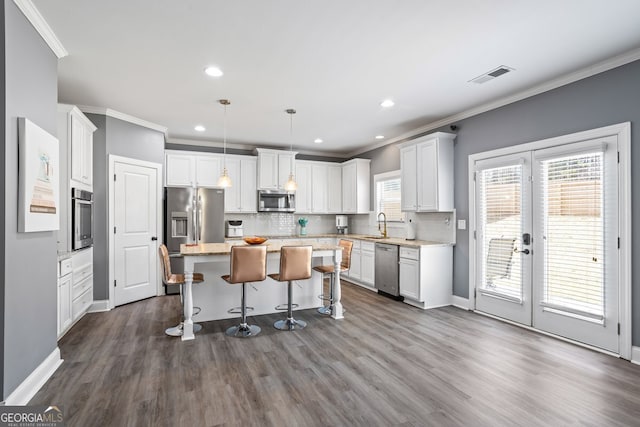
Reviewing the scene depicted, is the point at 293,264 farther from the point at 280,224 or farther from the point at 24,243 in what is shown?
the point at 280,224

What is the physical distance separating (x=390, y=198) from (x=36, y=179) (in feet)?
17.2

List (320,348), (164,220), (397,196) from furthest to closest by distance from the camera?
(397,196)
(164,220)
(320,348)

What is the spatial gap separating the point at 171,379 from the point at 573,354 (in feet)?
11.7

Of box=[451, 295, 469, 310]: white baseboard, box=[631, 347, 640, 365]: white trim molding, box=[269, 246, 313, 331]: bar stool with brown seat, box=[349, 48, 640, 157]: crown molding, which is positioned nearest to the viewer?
box=[631, 347, 640, 365]: white trim molding

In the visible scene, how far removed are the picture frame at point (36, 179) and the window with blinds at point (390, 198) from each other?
4.88 meters

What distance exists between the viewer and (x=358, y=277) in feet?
20.4

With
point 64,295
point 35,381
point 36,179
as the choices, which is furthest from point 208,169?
point 35,381

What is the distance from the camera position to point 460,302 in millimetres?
4719

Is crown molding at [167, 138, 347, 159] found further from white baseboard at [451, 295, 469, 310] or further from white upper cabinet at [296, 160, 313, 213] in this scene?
white baseboard at [451, 295, 469, 310]

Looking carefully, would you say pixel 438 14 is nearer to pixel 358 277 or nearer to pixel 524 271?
pixel 524 271

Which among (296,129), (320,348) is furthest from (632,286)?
(296,129)

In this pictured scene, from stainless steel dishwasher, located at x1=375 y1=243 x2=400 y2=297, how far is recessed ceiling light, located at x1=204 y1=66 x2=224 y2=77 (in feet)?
11.1

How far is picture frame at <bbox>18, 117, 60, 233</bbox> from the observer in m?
2.23

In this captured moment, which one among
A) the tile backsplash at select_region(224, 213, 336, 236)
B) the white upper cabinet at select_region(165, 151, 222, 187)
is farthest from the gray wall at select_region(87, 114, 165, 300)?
the tile backsplash at select_region(224, 213, 336, 236)
